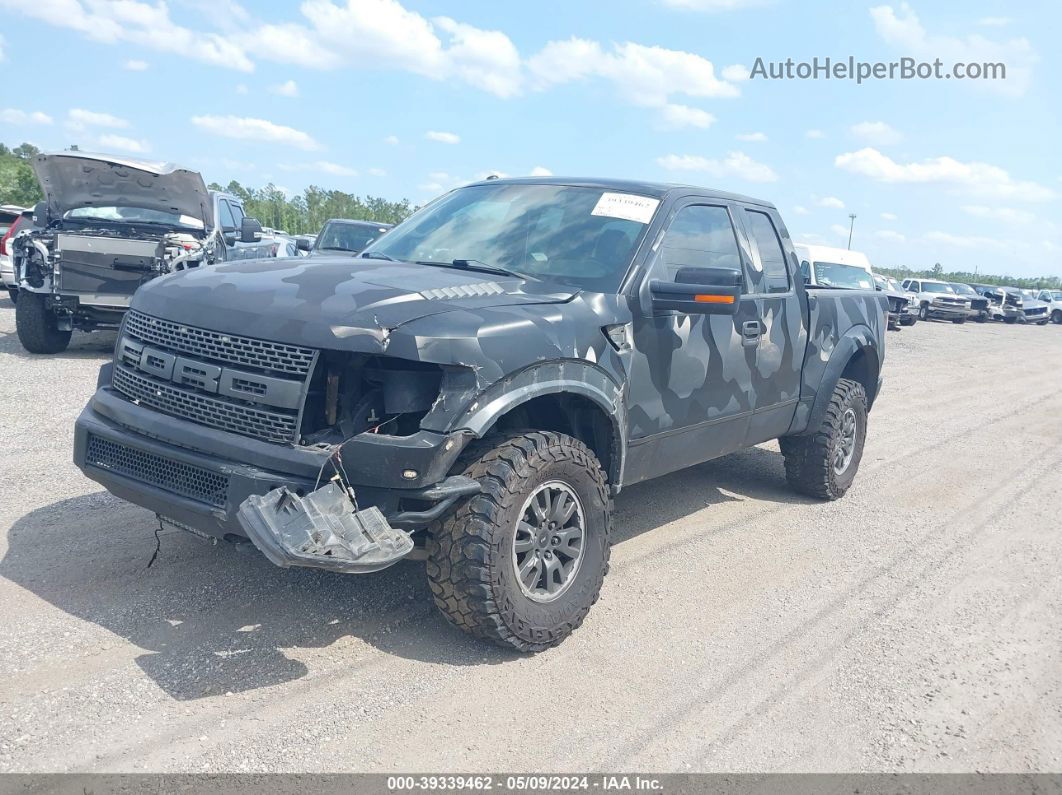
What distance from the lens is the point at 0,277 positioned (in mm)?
15234

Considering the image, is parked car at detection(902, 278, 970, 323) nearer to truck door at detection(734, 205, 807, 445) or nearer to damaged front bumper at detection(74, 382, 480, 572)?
truck door at detection(734, 205, 807, 445)

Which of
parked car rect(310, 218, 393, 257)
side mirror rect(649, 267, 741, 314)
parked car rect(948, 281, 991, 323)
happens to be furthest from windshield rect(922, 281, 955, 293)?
side mirror rect(649, 267, 741, 314)

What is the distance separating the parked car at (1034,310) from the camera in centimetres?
4309

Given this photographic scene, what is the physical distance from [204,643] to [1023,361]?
21.0 m

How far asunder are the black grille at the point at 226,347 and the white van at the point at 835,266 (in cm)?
1255

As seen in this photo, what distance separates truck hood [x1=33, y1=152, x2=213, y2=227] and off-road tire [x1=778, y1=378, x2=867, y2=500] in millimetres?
7550

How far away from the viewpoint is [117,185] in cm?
1018

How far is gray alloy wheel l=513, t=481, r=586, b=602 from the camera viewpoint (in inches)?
144

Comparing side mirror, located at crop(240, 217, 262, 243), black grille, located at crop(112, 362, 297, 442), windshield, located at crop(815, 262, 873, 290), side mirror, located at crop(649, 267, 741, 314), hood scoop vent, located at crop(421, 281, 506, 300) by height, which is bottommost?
black grille, located at crop(112, 362, 297, 442)

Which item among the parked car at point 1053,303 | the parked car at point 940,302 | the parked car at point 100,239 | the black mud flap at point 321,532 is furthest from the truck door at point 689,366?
the parked car at point 1053,303

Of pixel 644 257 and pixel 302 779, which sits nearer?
pixel 302 779

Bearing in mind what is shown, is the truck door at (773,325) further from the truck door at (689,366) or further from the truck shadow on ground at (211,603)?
the truck shadow on ground at (211,603)

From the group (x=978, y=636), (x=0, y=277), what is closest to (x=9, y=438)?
(x=978, y=636)

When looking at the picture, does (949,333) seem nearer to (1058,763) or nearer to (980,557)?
(980,557)
